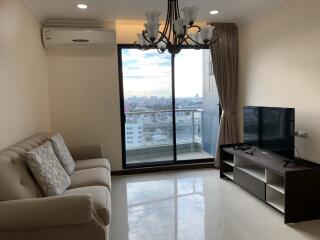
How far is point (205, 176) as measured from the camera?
4.64m

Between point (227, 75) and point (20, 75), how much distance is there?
3356mm

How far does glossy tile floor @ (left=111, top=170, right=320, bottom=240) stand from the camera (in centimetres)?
273

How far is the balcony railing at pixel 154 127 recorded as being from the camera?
17.0 ft

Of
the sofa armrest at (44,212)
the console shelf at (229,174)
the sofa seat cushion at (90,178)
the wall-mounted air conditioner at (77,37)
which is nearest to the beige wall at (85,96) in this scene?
the wall-mounted air conditioner at (77,37)

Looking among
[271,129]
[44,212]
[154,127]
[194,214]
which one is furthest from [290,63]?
[44,212]

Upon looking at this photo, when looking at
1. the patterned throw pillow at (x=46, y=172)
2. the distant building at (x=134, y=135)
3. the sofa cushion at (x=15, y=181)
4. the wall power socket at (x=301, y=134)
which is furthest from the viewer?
the distant building at (x=134, y=135)

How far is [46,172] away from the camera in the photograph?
8.06ft

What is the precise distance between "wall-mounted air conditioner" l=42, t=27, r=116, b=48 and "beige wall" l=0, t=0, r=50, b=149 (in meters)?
0.17

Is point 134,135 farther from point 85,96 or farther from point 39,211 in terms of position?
point 39,211

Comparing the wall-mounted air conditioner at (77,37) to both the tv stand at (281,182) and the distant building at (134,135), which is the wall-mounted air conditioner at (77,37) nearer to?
the distant building at (134,135)

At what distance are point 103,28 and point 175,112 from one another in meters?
1.96

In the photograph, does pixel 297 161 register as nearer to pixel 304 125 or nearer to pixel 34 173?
pixel 304 125

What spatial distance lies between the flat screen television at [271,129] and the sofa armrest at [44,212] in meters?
2.43

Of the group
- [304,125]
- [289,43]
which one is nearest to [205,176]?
[304,125]
